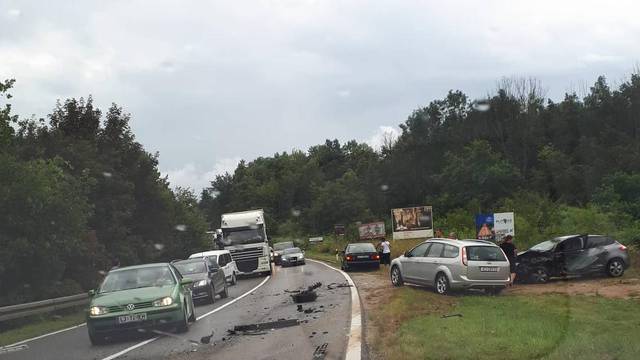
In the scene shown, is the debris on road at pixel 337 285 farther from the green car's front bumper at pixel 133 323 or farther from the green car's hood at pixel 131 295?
the green car's front bumper at pixel 133 323

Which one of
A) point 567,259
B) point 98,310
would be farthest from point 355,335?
point 567,259

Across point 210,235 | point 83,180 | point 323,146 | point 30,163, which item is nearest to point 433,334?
point 30,163

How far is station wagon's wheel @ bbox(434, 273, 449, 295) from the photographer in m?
17.6

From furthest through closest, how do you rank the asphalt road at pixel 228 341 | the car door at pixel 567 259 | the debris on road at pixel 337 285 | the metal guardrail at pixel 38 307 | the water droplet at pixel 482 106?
the water droplet at pixel 482 106, the debris on road at pixel 337 285, the car door at pixel 567 259, the metal guardrail at pixel 38 307, the asphalt road at pixel 228 341

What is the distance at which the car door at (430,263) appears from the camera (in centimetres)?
1809

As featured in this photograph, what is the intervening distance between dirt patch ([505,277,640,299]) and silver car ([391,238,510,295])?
952 mm

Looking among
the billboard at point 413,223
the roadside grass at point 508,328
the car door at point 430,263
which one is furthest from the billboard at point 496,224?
the billboard at point 413,223

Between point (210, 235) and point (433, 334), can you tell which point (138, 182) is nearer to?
point (210, 235)

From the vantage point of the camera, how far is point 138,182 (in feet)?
160

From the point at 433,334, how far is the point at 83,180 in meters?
25.5

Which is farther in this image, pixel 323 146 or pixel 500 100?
pixel 323 146

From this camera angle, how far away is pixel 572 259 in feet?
67.2

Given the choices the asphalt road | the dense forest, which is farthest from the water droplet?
the asphalt road

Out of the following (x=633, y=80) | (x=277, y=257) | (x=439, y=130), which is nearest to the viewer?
(x=277, y=257)
